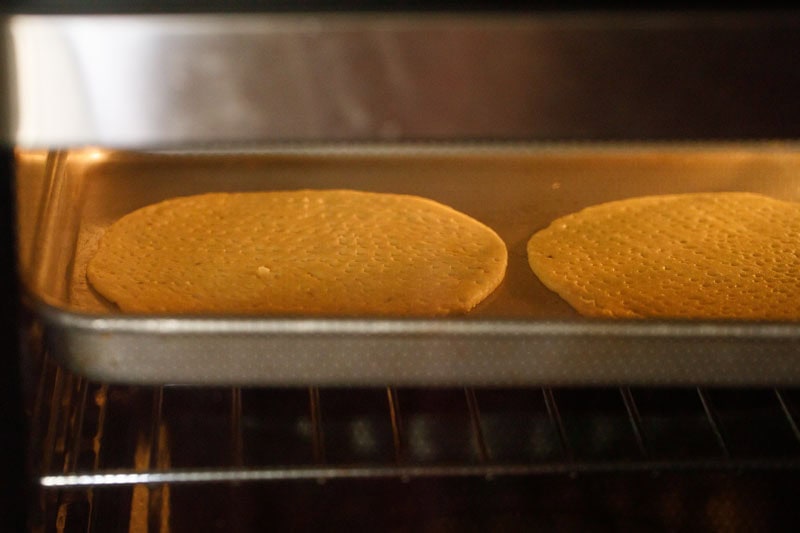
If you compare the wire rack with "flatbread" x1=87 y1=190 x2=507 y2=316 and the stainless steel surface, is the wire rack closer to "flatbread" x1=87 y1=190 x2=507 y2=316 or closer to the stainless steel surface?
"flatbread" x1=87 y1=190 x2=507 y2=316

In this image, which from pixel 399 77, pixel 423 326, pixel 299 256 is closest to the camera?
pixel 399 77

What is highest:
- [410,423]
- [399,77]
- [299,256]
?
[399,77]

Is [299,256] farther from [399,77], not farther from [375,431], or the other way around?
[399,77]

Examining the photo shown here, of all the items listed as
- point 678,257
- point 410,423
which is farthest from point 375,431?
point 678,257

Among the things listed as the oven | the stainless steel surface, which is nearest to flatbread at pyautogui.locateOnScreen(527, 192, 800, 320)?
the oven

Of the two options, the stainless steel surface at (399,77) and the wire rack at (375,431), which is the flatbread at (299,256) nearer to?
the wire rack at (375,431)

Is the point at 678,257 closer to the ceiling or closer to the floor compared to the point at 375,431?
closer to the ceiling

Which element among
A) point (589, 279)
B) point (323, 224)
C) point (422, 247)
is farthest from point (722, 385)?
point (323, 224)
